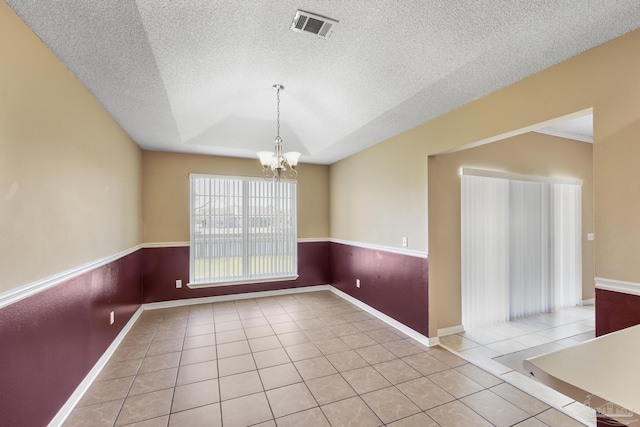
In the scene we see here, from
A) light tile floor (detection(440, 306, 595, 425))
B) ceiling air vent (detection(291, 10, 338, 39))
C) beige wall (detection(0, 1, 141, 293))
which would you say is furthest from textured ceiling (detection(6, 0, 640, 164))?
light tile floor (detection(440, 306, 595, 425))

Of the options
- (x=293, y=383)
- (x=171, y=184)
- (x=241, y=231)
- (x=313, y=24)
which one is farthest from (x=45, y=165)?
(x=241, y=231)

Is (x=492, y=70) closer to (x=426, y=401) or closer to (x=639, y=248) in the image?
(x=639, y=248)

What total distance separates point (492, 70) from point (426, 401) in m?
2.61

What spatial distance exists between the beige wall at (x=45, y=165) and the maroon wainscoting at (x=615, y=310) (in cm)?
352

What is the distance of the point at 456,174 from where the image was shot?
11.1ft

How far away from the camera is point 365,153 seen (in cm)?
437

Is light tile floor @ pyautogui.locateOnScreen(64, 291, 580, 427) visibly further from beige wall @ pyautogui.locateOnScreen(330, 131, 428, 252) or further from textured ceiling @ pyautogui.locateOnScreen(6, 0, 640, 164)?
textured ceiling @ pyautogui.locateOnScreen(6, 0, 640, 164)

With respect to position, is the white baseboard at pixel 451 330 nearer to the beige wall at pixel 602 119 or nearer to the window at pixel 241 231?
the beige wall at pixel 602 119

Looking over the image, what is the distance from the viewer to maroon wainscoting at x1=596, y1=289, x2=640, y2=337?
1688 mm

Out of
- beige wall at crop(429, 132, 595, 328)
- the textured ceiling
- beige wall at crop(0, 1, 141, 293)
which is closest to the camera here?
beige wall at crop(0, 1, 141, 293)

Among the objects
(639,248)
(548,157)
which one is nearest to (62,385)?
(639,248)

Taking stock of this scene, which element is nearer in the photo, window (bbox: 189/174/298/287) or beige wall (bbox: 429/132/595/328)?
beige wall (bbox: 429/132/595/328)

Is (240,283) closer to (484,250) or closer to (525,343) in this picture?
(484,250)

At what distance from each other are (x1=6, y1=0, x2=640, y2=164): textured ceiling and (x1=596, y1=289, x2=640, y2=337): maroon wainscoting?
1628mm
